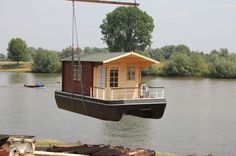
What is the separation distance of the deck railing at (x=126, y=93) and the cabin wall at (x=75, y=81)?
48 cm

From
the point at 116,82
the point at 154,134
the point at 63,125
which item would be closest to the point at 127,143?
the point at 154,134

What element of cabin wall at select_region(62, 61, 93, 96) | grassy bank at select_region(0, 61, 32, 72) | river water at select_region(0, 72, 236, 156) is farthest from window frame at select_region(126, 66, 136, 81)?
grassy bank at select_region(0, 61, 32, 72)

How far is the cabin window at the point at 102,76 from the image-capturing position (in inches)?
743

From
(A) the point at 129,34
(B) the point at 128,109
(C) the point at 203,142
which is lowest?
(C) the point at 203,142

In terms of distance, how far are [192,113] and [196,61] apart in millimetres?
59979

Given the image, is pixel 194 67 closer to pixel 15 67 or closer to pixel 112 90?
pixel 15 67

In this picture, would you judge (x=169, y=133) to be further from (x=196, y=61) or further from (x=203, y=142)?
(x=196, y=61)

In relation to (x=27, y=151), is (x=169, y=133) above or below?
below

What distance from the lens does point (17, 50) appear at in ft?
468

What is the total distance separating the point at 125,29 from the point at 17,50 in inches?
2535

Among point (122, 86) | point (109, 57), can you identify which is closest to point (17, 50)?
point (122, 86)

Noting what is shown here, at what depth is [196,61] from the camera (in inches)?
4257

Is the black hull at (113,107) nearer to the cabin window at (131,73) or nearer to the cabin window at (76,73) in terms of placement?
the cabin window at (76,73)

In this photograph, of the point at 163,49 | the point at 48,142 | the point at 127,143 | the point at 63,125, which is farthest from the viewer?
the point at 163,49
